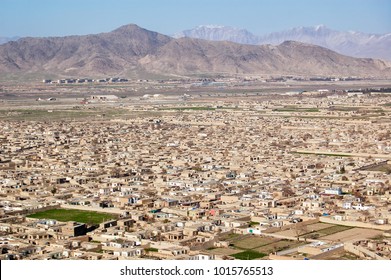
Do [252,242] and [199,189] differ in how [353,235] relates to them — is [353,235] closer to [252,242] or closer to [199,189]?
[252,242]

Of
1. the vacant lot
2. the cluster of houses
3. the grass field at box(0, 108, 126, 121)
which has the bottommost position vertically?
the vacant lot

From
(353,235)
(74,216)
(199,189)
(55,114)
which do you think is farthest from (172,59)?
(353,235)

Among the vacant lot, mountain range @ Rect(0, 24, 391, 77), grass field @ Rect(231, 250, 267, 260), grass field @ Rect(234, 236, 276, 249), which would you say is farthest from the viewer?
mountain range @ Rect(0, 24, 391, 77)

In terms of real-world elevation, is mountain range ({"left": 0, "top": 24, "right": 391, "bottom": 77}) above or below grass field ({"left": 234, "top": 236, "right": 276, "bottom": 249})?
above

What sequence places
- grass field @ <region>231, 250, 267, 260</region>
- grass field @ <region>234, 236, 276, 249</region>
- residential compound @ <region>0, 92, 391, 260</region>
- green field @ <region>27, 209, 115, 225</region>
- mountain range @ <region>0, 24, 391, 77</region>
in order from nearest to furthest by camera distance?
1. grass field @ <region>231, 250, 267, 260</region>
2. residential compound @ <region>0, 92, 391, 260</region>
3. grass field @ <region>234, 236, 276, 249</region>
4. green field @ <region>27, 209, 115, 225</region>
5. mountain range @ <region>0, 24, 391, 77</region>

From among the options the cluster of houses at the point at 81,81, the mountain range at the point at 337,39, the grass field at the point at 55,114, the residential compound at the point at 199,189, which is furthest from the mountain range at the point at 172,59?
the residential compound at the point at 199,189

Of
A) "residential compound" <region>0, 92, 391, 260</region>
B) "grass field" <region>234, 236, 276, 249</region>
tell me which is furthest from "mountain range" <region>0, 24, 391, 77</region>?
"grass field" <region>234, 236, 276, 249</region>

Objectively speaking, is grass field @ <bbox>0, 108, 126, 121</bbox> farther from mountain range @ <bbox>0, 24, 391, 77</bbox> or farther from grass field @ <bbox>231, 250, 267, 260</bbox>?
mountain range @ <bbox>0, 24, 391, 77</bbox>

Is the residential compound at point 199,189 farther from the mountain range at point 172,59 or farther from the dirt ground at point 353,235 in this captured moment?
the mountain range at point 172,59
